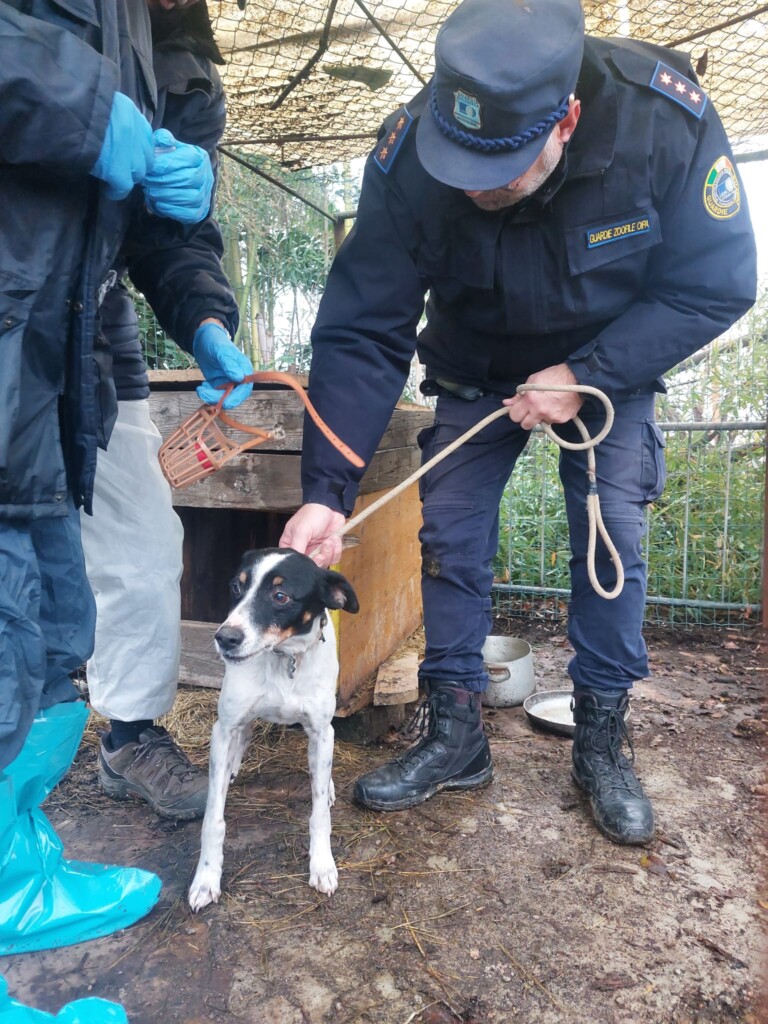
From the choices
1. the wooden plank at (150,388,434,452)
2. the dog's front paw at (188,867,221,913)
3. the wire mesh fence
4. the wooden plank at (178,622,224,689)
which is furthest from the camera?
the wire mesh fence

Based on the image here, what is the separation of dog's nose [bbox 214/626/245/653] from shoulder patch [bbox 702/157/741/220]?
1805mm

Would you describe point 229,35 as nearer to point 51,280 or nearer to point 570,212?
point 570,212

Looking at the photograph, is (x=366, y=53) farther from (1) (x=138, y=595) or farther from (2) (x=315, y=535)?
(1) (x=138, y=595)

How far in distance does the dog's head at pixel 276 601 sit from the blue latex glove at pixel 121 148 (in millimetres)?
998

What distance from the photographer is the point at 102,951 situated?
181 cm

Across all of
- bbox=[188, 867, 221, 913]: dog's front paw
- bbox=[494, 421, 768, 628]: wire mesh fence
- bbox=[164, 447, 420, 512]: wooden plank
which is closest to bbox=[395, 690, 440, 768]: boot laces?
bbox=[188, 867, 221, 913]: dog's front paw

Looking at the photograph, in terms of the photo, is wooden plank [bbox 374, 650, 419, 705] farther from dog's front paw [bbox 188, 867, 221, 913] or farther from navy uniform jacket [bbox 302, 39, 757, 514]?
dog's front paw [bbox 188, 867, 221, 913]

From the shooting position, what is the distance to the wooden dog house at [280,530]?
9.59ft

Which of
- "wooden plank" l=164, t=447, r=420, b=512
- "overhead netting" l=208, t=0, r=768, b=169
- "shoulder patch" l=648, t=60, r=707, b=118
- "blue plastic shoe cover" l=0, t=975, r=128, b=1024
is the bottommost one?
"blue plastic shoe cover" l=0, t=975, r=128, b=1024

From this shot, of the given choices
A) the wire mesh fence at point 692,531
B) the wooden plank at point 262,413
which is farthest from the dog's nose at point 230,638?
the wire mesh fence at point 692,531

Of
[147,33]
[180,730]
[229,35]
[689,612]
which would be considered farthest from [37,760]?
[689,612]

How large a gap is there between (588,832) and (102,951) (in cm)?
143

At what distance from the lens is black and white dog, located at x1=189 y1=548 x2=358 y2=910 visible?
2.02m

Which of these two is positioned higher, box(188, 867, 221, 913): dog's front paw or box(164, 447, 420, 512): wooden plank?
box(164, 447, 420, 512): wooden plank
